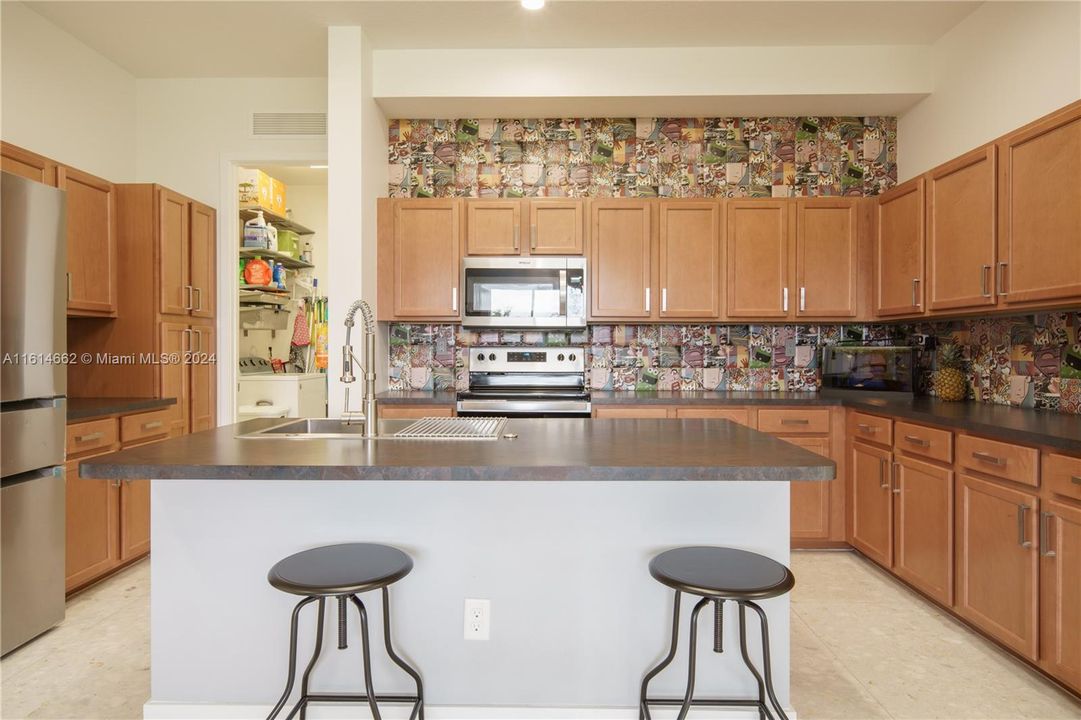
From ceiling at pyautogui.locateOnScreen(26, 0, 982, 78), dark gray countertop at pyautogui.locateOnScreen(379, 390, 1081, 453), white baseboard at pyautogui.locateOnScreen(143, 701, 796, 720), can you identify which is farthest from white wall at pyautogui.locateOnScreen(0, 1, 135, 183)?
white baseboard at pyautogui.locateOnScreen(143, 701, 796, 720)

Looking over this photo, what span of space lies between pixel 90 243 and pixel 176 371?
824 millimetres

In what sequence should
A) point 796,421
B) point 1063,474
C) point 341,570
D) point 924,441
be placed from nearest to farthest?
point 341,570 < point 1063,474 < point 924,441 < point 796,421

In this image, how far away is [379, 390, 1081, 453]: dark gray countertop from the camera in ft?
7.09

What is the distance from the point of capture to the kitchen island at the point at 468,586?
5.89 feet

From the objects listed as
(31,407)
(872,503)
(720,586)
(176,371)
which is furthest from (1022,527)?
(176,371)

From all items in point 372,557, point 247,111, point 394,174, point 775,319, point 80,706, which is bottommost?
point 80,706

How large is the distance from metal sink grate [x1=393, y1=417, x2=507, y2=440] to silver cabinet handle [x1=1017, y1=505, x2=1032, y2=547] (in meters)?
1.91

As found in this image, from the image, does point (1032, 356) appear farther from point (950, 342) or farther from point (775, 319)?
point (775, 319)

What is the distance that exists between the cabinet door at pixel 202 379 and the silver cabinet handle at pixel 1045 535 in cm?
423

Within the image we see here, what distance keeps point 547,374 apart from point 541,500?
215cm

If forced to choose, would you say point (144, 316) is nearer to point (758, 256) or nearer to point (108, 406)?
point (108, 406)

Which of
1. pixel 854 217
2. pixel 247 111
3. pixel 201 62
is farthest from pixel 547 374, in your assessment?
pixel 201 62

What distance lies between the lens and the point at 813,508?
345cm

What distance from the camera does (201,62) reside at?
3.77m
